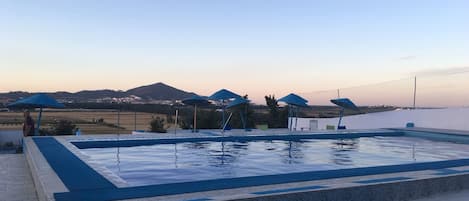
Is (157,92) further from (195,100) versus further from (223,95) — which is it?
(223,95)

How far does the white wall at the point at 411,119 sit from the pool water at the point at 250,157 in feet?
11.8

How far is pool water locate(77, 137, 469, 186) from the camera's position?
7160 mm

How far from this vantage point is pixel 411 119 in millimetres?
17719

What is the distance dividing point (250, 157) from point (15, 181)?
180 inches

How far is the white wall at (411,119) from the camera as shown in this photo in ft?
53.7

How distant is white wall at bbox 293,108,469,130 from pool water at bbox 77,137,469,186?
11.8ft

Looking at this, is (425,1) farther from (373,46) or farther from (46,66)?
(46,66)

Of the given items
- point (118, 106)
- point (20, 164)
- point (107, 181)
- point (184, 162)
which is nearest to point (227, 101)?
point (118, 106)

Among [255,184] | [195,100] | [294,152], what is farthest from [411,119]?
[255,184]

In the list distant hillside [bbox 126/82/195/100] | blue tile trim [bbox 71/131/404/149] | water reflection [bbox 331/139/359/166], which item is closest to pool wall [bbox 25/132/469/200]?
water reflection [bbox 331/139/359/166]

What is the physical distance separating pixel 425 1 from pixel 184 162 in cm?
1077

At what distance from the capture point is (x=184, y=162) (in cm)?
839

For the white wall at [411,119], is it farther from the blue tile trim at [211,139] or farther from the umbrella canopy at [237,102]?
the umbrella canopy at [237,102]

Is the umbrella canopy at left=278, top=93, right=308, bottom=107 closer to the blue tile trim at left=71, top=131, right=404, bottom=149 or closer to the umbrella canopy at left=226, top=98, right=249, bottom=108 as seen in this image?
the umbrella canopy at left=226, top=98, right=249, bottom=108
